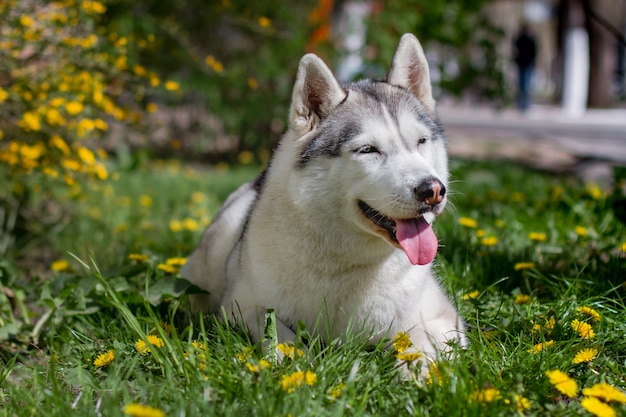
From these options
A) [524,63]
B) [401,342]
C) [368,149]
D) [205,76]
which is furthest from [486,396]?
[524,63]

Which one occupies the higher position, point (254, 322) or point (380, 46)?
point (380, 46)

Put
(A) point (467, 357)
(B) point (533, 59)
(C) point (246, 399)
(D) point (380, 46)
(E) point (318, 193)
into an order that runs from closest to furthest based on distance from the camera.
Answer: (C) point (246, 399) < (A) point (467, 357) < (E) point (318, 193) < (D) point (380, 46) < (B) point (533, 59)

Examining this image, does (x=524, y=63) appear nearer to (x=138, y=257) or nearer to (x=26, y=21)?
(x=26, y=21)

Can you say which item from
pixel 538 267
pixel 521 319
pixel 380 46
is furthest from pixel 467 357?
pixel 380 46

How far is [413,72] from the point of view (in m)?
3.33

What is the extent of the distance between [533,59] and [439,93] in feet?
43.0

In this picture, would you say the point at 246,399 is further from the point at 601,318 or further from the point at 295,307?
the point at 601,318

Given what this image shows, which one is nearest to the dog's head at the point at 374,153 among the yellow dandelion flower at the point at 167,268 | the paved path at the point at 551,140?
the yellow dandelion flower at the point at 167,268

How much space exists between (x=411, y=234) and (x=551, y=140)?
10.6 metres

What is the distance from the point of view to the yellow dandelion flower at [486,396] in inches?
87.5

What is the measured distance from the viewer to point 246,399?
2.33m

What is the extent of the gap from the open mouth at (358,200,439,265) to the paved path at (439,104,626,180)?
587cm

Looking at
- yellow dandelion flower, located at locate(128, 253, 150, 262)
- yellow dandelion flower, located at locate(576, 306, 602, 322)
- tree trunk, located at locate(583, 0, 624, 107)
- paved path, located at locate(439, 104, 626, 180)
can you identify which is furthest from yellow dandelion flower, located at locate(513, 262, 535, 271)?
tree trunk, located at locate(583, 0, 624, 107)

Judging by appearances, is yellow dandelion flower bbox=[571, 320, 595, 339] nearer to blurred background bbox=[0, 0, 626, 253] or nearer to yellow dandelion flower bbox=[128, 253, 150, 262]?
yellow dandelion flower bbox=[128, 253, 150, 262]
